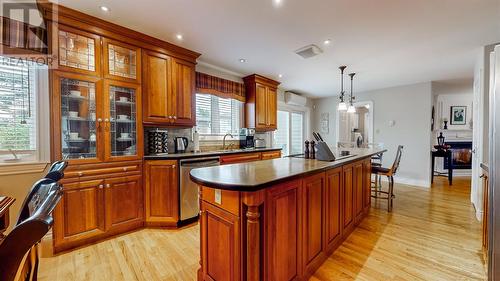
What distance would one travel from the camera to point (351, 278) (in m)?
1.73

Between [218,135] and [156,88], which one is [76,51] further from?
[218,135]

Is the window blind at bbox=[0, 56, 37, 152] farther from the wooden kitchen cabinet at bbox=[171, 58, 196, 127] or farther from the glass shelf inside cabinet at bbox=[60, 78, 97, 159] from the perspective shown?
the wooden kitchen cabinet at bbox=[171, 58, 196, 127]

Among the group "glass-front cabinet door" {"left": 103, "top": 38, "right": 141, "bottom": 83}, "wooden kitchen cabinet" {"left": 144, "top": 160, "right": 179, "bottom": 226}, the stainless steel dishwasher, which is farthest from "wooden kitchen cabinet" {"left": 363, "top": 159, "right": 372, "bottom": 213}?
"glass-front cabinet door" {"left": 103, "top": 38, "right": 141, "bottom": 83}

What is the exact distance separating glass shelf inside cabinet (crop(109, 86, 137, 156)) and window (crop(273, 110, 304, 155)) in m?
3.51

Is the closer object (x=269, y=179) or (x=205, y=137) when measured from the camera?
(x=269, y=179)

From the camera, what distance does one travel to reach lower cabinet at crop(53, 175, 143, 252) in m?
2.11

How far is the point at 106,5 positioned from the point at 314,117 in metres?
6.09

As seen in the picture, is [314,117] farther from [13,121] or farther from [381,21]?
[13,121]

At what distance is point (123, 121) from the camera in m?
2.61

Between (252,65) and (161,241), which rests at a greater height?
(252,65)

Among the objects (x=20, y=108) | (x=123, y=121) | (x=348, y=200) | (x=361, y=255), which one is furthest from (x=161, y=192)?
(x=361, y=255)

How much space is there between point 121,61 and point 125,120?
725 mm

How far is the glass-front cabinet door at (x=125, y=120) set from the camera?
2.50m

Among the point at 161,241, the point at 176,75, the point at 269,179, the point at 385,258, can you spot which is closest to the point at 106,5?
the point at 176,75
